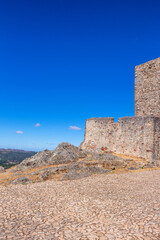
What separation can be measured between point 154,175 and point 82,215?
10053 millimetres

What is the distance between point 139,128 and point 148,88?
19.7 feet

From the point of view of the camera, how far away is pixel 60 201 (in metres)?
10.2

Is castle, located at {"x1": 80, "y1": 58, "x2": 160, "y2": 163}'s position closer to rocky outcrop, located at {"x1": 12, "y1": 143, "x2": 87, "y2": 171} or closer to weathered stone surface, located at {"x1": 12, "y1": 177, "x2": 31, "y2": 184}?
rocky outcrop, located at {"x1": 12, "y1": 143, "x2": 87, "y2": 171}

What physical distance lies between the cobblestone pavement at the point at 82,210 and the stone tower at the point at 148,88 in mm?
11784

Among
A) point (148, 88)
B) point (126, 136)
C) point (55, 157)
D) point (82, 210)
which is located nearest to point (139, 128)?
point (126, 136)

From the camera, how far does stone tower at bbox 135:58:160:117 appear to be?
23250 mm

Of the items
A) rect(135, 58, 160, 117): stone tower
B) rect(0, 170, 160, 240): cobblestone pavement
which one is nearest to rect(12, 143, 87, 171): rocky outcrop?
rect(0, 170, 160, 240): cobblestone pavement

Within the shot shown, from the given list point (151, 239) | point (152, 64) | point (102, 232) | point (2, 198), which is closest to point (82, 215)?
point (102, 232)

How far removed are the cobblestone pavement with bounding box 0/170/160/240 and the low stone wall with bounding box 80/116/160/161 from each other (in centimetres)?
672

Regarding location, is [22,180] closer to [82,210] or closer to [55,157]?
[55,157]

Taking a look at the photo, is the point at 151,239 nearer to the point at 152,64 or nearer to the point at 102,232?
the point at 102,232

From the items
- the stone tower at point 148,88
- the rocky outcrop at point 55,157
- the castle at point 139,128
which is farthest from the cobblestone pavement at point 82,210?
the stone tower at point 148,88

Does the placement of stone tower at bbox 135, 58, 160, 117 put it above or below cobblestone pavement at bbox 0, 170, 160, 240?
above

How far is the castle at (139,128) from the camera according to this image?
67.1 ft
